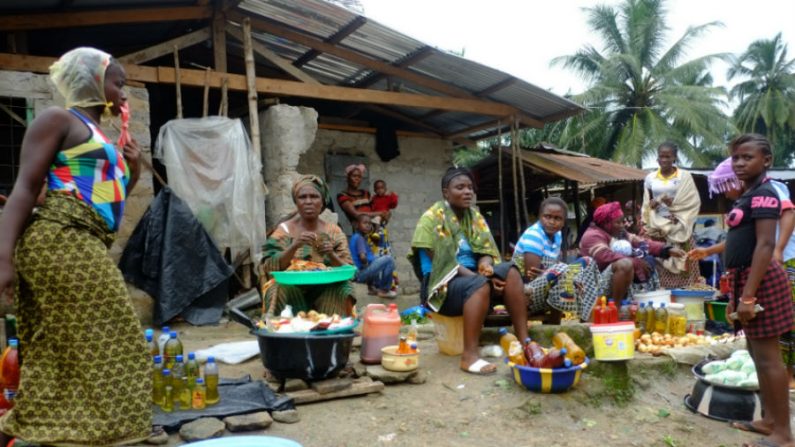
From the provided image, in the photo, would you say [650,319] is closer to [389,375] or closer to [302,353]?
[389,375]

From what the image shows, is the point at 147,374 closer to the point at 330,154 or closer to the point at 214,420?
the point at 214,420

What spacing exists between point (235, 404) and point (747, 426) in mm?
2953

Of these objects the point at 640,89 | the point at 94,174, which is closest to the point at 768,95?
the point at 640,89

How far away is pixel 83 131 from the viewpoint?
2.12m

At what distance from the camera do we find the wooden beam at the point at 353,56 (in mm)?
6902

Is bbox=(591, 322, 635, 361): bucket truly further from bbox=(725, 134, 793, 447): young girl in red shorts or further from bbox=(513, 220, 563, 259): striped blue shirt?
bbox=(513, 220, 563, 259): striped blue shirt

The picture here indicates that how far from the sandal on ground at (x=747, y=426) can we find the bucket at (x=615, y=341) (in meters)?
0.68

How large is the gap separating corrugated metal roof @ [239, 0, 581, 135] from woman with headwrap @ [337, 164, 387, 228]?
152cm

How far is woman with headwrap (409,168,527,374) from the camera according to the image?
3.97 meters

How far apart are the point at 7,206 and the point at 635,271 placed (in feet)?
16.8

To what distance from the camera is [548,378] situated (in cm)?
356

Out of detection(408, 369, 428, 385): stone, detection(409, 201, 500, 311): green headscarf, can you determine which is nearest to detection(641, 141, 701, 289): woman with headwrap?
detection(409, 201, 500, 311): green headscarf

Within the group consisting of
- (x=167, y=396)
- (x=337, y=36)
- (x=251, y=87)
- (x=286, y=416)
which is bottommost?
(x=286, y=416)

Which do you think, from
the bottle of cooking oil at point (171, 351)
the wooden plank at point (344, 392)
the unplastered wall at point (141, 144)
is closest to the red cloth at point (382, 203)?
the unplastered wall at point (141, 144)
